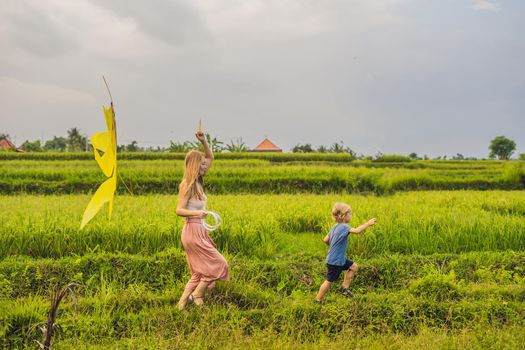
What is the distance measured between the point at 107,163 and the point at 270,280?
7.03 feet

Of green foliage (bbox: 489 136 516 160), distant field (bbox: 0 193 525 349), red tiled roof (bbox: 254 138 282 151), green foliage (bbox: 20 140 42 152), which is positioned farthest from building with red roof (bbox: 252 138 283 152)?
distant field (bbox: 0 193 525 349)

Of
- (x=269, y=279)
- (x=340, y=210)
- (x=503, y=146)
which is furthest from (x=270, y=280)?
(x=503, y=146)

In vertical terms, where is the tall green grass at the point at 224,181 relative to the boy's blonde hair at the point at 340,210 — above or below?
below

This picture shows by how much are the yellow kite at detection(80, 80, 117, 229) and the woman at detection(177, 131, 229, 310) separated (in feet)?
2.42

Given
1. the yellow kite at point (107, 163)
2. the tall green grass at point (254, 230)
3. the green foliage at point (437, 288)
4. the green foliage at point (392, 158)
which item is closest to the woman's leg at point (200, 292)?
the yellow kite at point (107, 163)

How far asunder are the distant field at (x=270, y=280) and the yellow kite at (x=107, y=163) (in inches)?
31.8

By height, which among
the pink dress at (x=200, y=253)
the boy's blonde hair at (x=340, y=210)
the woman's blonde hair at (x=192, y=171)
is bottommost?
the pink dress at (x=200, y=253)

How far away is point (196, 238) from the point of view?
12.1ft

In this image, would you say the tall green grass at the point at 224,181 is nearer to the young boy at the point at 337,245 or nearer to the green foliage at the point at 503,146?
the young boy at the point at 337,245

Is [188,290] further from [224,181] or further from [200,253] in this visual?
[224,181]

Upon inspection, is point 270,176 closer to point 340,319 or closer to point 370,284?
point 370,284

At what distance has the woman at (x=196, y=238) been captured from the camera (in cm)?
367

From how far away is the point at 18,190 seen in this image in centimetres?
1046

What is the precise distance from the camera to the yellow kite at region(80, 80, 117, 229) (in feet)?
9.38
